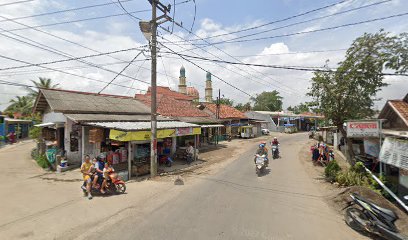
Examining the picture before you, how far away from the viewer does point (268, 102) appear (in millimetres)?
77562

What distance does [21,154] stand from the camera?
20.8 meters

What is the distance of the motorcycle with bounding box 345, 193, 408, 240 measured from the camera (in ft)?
19.3

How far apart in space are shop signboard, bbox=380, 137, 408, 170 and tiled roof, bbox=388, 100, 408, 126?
1919 mm

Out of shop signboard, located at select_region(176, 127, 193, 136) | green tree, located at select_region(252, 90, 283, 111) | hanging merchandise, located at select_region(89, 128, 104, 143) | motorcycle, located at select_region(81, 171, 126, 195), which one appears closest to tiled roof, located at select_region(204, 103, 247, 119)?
shop signboard, located at select_region(176, 127, 193, 136)

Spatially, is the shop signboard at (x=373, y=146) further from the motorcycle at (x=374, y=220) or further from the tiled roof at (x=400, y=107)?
the motorcycle at (x=374, y=220)

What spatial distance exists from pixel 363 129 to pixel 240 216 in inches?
279

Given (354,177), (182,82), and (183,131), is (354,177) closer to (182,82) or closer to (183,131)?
(183,131)

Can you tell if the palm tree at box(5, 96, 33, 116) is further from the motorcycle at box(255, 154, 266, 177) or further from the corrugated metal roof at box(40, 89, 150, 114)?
the motorcycle at box(255, 154, 266, 177)

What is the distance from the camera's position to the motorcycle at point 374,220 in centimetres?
589

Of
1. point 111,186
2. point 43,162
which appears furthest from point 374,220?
point 43,162

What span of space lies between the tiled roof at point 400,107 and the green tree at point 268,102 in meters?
65.2

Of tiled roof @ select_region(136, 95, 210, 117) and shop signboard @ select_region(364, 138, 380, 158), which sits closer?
shop signboard @ select_region(364, 138, 380, 158)

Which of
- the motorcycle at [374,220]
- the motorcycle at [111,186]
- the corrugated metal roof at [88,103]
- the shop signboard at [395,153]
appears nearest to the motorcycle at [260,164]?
the shop signboard at [395,153]

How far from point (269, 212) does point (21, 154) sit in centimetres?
2218
